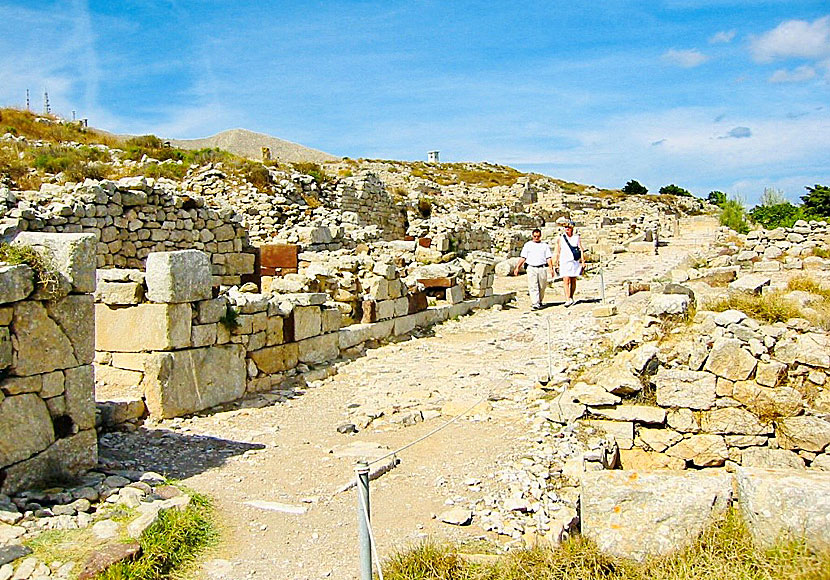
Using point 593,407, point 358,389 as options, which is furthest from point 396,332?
point 593,407

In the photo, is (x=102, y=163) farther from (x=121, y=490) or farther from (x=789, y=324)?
(x=789, y=324)

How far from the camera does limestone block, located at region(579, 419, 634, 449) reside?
6.05 metres

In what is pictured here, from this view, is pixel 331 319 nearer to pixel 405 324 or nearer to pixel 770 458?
pixel 405 324

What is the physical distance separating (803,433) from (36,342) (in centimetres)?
594

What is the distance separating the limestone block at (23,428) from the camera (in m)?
4.66

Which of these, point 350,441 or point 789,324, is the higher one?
point 789,324

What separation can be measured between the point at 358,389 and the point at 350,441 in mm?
2064

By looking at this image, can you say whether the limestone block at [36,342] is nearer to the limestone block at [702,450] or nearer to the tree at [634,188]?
the limestone block at [702,450]

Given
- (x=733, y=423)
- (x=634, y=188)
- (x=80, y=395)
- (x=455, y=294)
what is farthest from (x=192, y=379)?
(x=634, y=188)

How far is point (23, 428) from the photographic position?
4.80 meters

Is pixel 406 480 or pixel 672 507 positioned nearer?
pixel 672 507

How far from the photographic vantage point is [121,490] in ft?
16.0

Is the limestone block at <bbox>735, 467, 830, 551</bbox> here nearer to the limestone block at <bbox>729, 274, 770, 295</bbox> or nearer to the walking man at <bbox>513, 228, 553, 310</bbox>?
the limestone block at <bbox>729, 274, 770, 295</bbox>

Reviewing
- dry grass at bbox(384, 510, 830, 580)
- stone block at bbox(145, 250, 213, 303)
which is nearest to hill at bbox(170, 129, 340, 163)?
stone block at bbox(145, 250, 213, 303)
